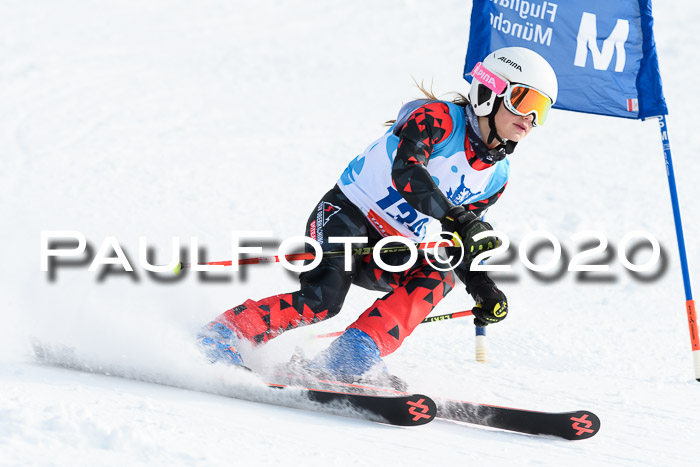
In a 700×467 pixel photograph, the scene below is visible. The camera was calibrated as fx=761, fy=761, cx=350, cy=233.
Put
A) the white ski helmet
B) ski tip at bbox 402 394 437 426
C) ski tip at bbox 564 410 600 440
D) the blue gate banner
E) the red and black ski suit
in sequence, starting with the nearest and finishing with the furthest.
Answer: ski tip at bbox 402 394 437 426
ski tip at bbox 564 410 600 440
the red and black ski suit
the white ski helmet
the blue gate banner

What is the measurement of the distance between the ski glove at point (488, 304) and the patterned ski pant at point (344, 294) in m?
0.18

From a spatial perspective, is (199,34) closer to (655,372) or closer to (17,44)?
(17,44)

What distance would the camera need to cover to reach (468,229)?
285cm

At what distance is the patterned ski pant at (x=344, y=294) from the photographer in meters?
3.21

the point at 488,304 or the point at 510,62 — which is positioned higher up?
the point at 510,62

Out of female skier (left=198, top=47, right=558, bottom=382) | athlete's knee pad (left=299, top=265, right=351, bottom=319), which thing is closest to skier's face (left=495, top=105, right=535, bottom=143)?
female skier (left=198, top=47, right=558, bottom=382)

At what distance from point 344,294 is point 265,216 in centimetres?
357

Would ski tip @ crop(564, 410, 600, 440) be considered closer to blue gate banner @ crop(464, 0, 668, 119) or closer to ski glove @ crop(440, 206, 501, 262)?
ski glove @ crop(440, 206, 501, 262)

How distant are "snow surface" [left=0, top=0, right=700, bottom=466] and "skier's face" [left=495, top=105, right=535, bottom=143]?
117 cm

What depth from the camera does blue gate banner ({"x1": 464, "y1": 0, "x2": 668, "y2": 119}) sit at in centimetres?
492

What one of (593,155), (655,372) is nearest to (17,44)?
(593,155)

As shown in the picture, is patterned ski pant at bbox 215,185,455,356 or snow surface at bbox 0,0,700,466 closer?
snow surface at bbox 0,0,700,466

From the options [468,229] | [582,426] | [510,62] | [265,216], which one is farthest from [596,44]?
[265,216]

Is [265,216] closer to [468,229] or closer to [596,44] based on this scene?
[596,44]
